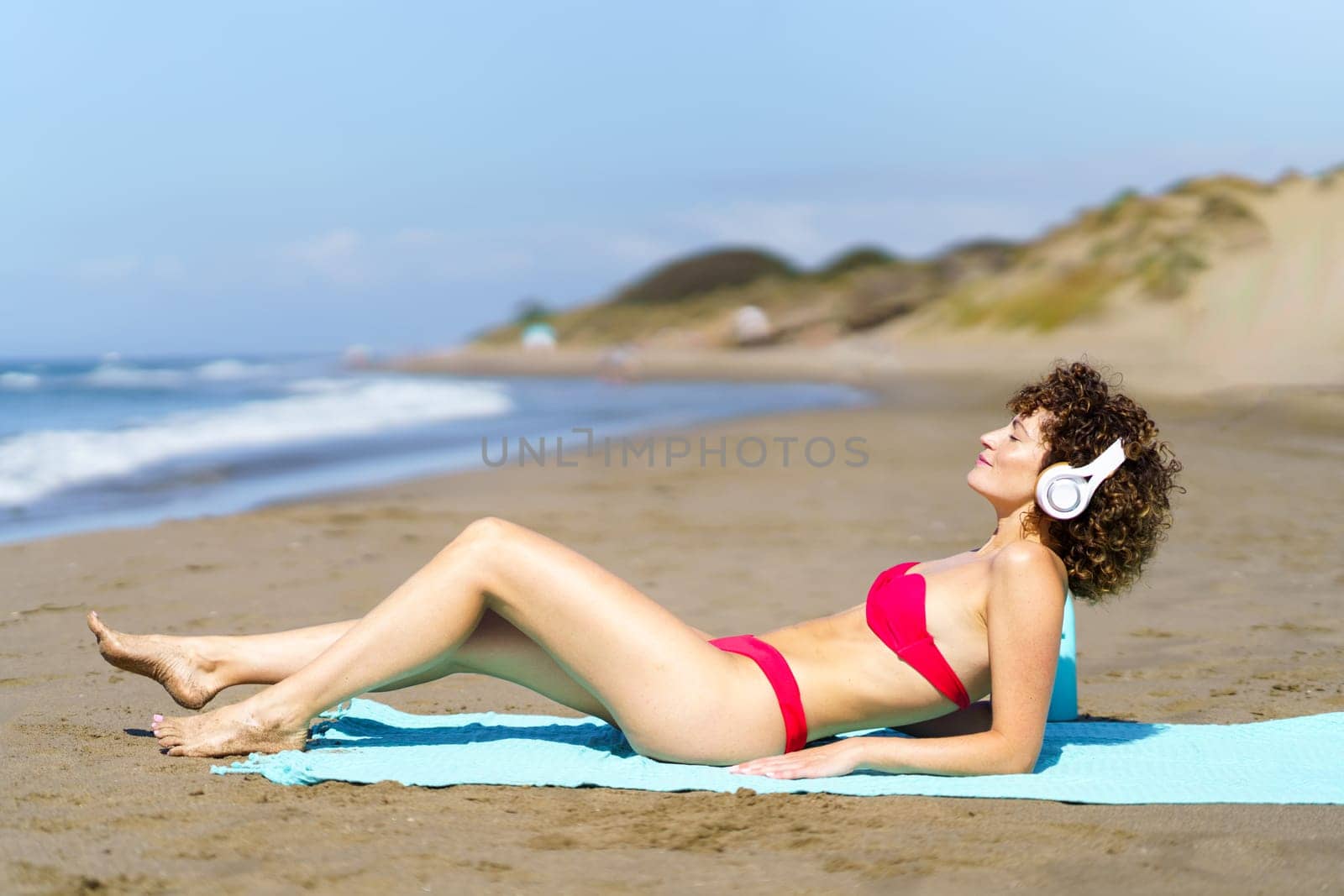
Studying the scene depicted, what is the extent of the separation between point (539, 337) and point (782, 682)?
55296 mm

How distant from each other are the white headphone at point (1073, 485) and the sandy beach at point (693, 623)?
0.73 metres

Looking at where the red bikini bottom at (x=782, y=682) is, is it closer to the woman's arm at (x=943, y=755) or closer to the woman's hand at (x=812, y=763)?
the woman's hand at (x=812, y=763)

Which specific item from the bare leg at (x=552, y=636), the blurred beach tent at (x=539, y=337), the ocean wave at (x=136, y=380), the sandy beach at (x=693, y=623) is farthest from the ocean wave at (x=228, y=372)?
the bare leg at (x=552, y=636)

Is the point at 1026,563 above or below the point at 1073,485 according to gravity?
below

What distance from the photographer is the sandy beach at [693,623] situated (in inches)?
105

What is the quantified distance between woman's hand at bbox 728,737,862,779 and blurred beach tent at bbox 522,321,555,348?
54175mm

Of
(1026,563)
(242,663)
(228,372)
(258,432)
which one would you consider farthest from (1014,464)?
(228,372)

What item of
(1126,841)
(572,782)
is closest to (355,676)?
(572,782)

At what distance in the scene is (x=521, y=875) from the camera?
2.64m

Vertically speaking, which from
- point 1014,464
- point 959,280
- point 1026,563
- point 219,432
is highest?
point 959,280

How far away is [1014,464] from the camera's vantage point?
3232mm

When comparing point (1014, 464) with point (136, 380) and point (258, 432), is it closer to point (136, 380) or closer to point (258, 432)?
point (258, 432)

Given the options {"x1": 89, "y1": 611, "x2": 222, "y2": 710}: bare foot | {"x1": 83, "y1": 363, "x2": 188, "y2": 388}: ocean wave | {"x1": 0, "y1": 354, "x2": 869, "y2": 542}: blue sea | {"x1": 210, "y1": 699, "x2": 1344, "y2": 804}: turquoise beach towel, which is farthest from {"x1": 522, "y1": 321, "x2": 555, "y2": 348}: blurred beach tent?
{"x1": 89, "y1": 611, "x2": 222, "y2": 710}: bare foot

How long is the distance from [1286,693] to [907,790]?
1.82m
